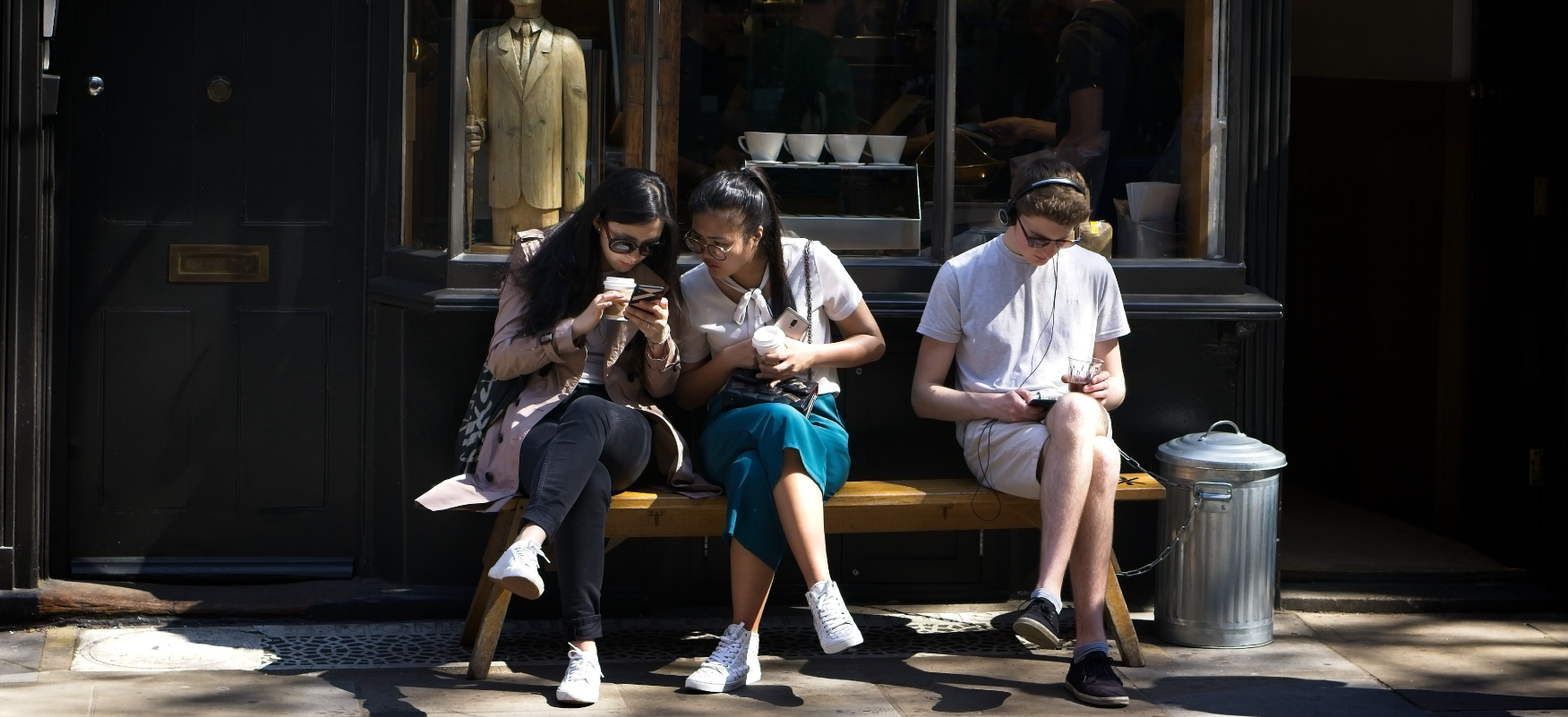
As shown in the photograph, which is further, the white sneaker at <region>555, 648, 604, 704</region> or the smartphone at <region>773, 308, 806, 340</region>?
the smartphone at <region>773, 308, 806, 340</region>

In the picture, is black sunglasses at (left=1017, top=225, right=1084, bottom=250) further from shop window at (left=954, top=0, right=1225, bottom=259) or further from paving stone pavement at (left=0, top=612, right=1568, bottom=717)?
paving stone pavement at (left=0, top=612, right=1568, bottom=717)

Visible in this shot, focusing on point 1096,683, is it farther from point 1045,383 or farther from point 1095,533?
point 1045,383

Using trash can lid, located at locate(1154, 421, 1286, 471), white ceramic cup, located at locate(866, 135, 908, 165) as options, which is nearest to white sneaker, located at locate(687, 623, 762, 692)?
trash can lid, located at locate(1154, 421, 1286, 471)

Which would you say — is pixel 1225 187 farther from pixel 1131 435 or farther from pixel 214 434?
pixel 214 434

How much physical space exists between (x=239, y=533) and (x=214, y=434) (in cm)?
33

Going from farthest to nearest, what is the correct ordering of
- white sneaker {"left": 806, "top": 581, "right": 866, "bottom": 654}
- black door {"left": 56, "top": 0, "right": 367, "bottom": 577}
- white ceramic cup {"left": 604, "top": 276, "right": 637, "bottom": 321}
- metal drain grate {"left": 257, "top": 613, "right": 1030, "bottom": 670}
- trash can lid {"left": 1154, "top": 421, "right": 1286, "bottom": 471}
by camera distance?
black door {"left": 56, "top": 0, "right": 367, "bottom": 577} < trash can lid {"left": 1154, "top": 421, "right": 1286, "bottom": 471} < metal drain grate {"left": 257, "top": 613, "right": 1030, "bottom": 670} < white ceramic cup {"left": 604, "top": 276, "right": 637, "bottom": 321} < white sneaker {"left": 806, "top": 581, "right": 866, "bottom": 654}

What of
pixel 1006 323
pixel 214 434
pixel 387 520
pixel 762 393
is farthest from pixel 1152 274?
pixel 214 434

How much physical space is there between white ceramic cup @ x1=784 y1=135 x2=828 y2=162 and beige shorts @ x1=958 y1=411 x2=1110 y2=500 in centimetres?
104

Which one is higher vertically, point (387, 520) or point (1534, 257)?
point (1534, 257)

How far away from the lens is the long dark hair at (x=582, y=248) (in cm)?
457

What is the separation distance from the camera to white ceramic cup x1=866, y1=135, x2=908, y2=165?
17.5ft

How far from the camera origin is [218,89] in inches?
205

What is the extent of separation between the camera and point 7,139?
4883 millimetres

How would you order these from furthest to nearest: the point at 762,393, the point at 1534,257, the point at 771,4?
the point at 1534,257 → the point at 771,4 → the point at 762,393
